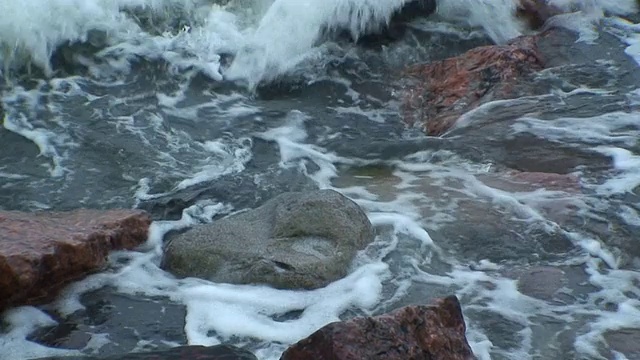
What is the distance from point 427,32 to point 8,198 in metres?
4.33

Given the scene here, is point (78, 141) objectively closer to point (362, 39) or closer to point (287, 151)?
point (287, 151)

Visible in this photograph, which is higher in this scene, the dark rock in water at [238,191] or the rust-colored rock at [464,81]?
the rust-colored rock at [464,81]

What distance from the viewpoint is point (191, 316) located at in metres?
4.20

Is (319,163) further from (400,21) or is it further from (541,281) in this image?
(400,21)

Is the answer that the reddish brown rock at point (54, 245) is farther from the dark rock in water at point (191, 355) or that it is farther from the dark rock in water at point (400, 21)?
the dark rock in water at point (400, 21)

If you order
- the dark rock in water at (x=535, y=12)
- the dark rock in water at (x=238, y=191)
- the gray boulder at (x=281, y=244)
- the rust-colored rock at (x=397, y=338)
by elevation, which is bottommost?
the dark rock in water at (x=238, y=191)

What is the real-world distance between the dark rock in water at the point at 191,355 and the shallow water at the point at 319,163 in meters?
0.38

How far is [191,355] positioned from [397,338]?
0.73 m

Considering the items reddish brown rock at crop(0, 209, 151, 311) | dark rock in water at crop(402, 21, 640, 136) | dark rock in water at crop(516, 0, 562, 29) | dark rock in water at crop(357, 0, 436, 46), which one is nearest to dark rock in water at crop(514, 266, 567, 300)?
reddish brown rock at crop(0, 209, 151, 311)

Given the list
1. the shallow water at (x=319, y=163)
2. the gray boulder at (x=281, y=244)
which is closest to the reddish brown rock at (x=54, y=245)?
the shallow water at (x=319, y=163)

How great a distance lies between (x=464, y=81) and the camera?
7246 mm

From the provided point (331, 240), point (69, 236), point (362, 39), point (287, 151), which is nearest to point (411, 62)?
point (362, 39)

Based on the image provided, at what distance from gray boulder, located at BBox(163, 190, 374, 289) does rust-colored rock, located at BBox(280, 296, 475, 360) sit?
2.89 ft

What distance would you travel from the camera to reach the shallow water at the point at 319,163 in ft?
13.7
